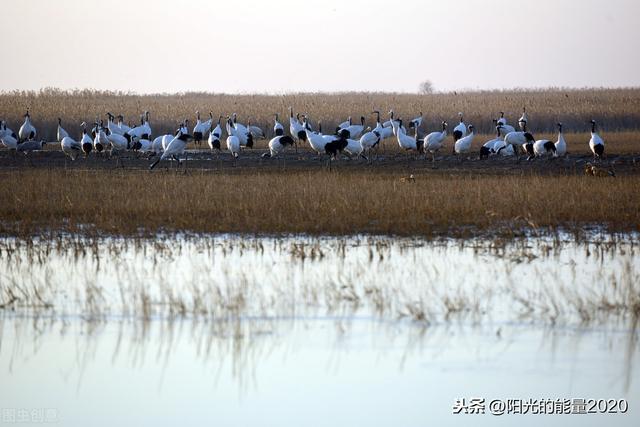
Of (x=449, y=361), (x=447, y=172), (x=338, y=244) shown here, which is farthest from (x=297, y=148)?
(x=449, y=361)

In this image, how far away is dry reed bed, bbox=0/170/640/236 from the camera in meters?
13.9

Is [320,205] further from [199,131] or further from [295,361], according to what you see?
[199,131]

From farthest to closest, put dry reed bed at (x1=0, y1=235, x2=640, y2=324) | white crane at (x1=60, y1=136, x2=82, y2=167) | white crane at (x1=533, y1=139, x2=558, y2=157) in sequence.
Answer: white crane at (x1=60, y1=136, x2=82, y2=167)
white crane at (x1=533, y1=139, x2=558, y2=157)
dry reed bed at (x1=0, y1=235, x2=640, y2=324)

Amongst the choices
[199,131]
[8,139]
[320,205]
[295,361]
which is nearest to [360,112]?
[199,131]

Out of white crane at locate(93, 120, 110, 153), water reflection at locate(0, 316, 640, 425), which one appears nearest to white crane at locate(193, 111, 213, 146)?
white crane at locate(93, 120, 110, 153)

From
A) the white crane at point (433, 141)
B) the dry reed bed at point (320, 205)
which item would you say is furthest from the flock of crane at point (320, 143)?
the dry reed bed at point (320, 205)

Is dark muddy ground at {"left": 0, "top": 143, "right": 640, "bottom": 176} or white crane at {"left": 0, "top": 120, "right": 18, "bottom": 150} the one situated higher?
white crane at {"left": 0, "top": 120, "right": 18, "bottom": 150}

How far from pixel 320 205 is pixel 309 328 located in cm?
653

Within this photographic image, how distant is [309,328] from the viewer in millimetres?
8883

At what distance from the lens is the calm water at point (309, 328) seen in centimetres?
752

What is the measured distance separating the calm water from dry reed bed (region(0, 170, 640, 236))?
66.8 inches

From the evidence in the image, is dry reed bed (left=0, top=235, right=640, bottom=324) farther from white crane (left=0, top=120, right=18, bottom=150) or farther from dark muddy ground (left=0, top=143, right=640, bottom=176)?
white crane (left=0, top=120, right=18, bottom=150)

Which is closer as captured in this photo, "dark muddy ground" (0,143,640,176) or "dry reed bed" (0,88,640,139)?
"dark muddy ground" (0,143,640,176)

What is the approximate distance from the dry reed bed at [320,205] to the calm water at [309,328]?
1696 millimetres
